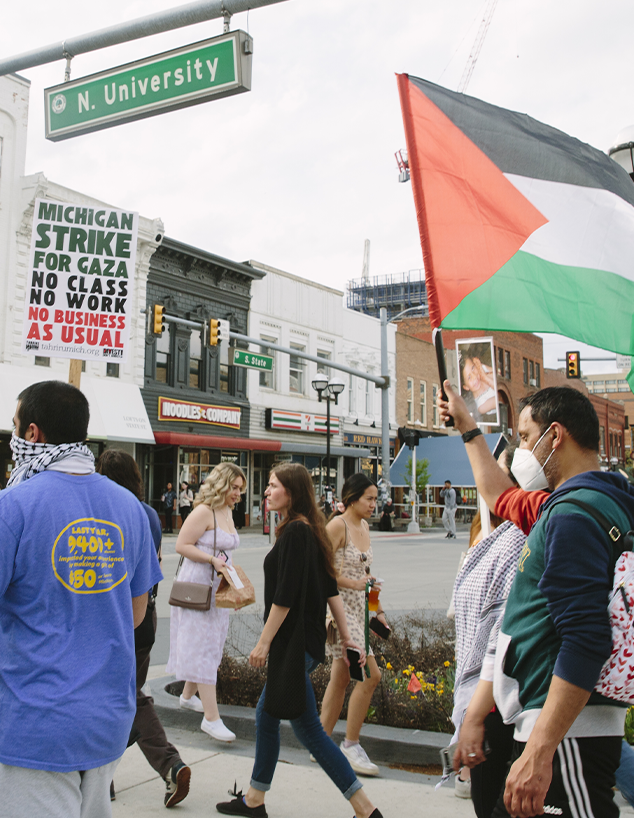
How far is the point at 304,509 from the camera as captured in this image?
14.0 ft

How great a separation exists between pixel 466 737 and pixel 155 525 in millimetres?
Answer: 2830

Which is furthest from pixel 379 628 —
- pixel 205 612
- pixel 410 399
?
pixel 410 399

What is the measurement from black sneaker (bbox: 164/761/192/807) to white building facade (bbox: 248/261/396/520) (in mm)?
25226

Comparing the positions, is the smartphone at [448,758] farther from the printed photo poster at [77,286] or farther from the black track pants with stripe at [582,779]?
the printed photo poster at [77,286]

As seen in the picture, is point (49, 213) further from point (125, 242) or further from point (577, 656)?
point (577, 656)

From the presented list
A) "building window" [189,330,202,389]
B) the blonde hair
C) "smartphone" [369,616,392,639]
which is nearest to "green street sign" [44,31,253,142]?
the blonde hair

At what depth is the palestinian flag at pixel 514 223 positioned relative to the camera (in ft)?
13.7

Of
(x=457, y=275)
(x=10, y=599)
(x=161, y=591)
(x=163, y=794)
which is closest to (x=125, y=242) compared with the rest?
(x=457, y=275)

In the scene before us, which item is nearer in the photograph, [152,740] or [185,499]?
[152,740]

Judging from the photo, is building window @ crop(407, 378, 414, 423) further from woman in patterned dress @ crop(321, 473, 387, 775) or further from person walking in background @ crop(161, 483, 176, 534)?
woman in patterned dress @ crop(321, 473, 387, 775)

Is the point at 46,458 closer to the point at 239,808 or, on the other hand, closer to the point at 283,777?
the point at 239,808

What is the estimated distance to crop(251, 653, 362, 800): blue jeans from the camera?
3777 millimetres

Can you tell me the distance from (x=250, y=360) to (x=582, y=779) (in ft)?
62.0

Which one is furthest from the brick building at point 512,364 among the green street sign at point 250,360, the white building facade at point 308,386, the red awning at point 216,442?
the green street sign at point 250,360
